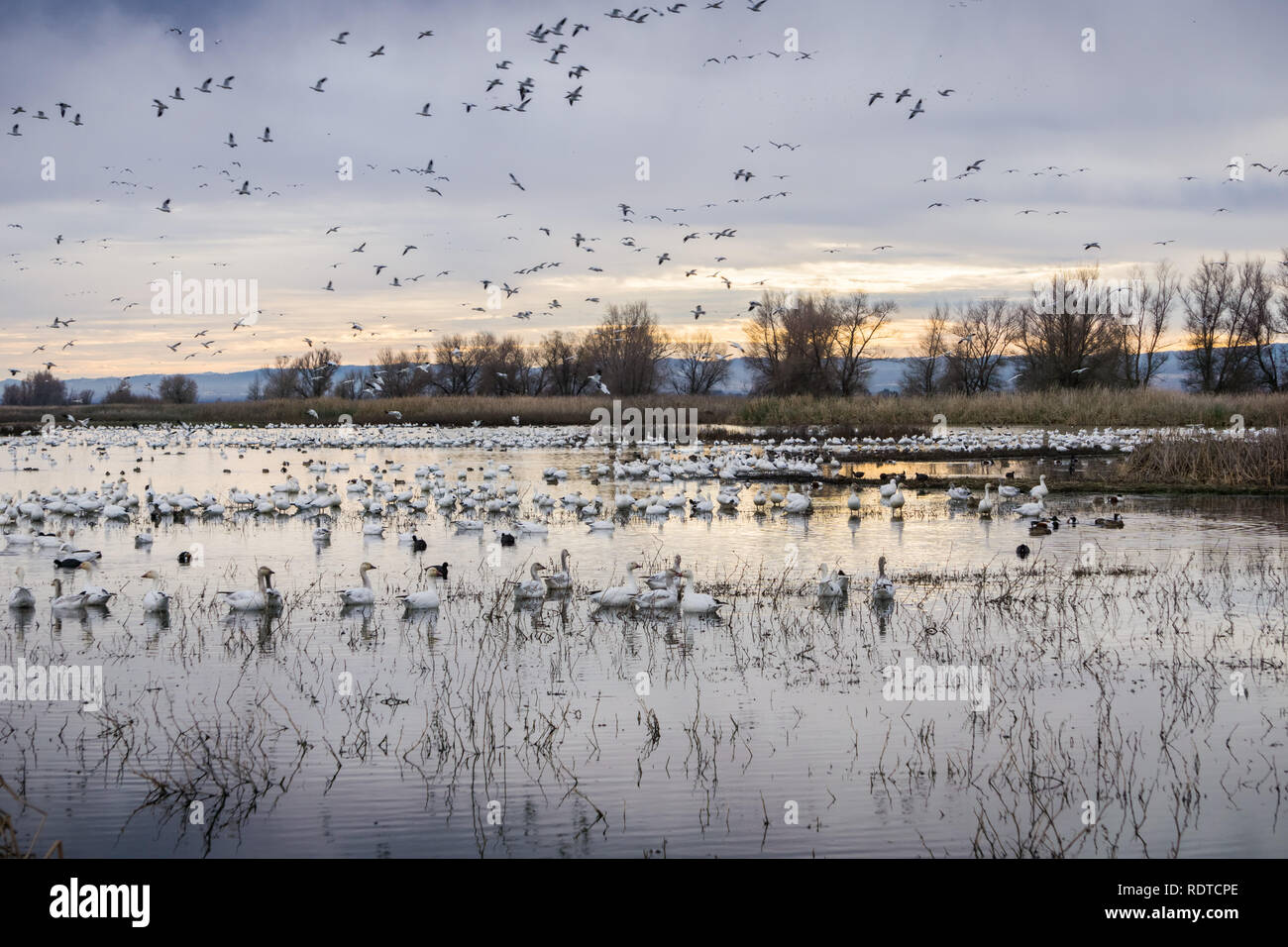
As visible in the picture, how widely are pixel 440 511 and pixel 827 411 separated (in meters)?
28.5

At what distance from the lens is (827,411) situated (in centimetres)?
4544

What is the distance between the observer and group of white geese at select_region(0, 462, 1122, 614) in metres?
10.7

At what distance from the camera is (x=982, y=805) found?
5965 millimetres

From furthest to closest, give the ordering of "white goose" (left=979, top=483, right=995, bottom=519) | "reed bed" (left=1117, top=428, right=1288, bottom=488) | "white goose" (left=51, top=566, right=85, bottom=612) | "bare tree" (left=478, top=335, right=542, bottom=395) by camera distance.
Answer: "bare tree" (left=478, top=335, right=542, bottom=395)
"reed bed" (left=1117, top=428, right=1288, bottom=488)
"white goose" (left=979, top=483, right=995, bottom=519)
"white goose" (left=51, top=566, right=85, bottom=612)

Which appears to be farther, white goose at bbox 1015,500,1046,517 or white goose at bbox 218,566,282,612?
white goose at bbox 1015,500,1046,517

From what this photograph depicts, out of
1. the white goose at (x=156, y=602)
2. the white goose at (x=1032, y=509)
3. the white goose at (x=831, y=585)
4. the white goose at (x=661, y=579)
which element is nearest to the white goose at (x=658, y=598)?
the white goose at (x=661, y=579)

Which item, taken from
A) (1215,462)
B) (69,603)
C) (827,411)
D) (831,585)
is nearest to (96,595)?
(69,603)

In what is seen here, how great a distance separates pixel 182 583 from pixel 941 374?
7113 centimetres

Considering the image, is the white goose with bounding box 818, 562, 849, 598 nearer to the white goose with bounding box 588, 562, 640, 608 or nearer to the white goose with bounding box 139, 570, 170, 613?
the white goose with bounding box 588, 562, 640, 608

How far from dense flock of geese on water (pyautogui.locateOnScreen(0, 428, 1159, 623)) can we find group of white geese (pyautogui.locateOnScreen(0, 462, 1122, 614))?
0.06ft

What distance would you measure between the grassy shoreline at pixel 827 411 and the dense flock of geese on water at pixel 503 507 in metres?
10.2

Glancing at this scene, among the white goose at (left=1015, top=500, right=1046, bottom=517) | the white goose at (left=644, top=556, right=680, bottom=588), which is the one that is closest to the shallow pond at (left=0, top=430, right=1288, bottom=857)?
the white goose at (left=644, top=556, right=680, bottom=588)
